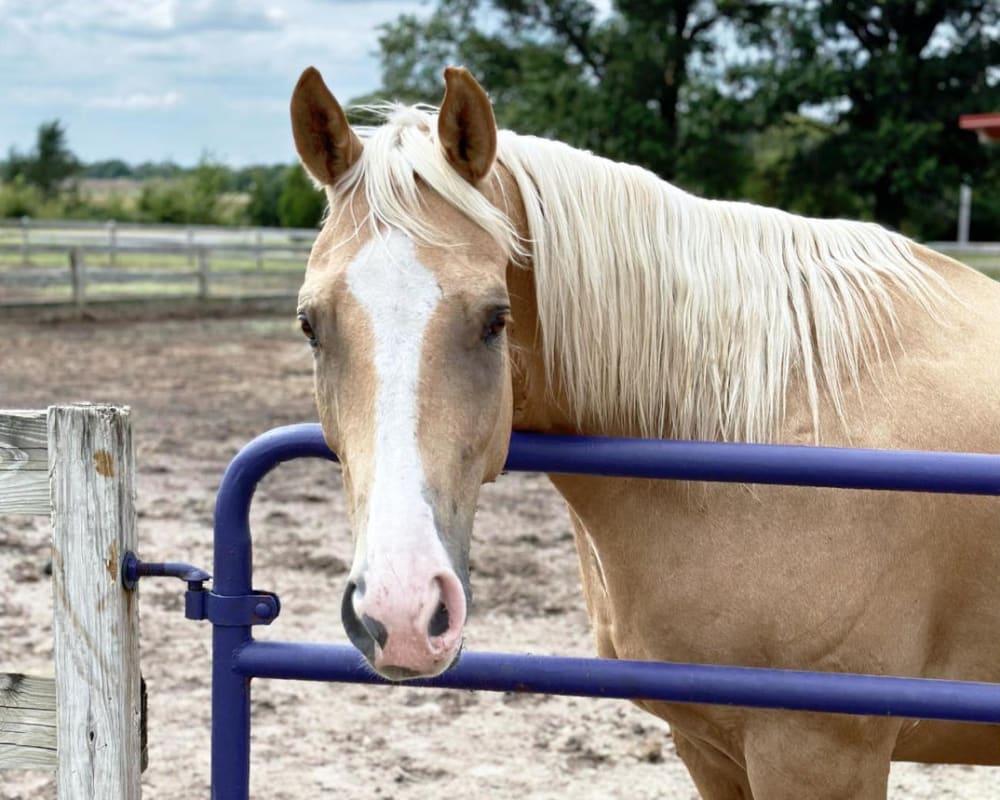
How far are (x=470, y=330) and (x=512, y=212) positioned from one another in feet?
1.11

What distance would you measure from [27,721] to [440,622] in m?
0.90

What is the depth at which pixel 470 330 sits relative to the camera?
5.26 feet

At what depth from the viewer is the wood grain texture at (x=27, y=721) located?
1.84m

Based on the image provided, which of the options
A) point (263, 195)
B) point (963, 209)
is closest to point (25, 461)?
point (963, 209)

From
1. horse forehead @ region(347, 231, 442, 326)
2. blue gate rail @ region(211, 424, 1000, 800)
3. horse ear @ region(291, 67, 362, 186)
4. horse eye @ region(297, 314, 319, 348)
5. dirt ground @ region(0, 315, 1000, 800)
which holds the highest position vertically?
horse ear @ region(291, 67, 362, 186)

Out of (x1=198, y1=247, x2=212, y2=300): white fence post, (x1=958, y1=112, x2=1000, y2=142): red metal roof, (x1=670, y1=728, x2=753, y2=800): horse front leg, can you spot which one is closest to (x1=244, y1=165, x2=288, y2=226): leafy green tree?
(x1=198, y1=247, x2=212, y2=300): white fence post

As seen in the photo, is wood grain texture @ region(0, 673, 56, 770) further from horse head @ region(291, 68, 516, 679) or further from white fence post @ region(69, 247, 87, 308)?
white fence post @ region(69, 247, 87, 308)

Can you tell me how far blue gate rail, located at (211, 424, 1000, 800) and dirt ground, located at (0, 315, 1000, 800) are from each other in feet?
5.59

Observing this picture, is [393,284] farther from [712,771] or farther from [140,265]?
[140,265]

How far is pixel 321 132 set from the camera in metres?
1.78

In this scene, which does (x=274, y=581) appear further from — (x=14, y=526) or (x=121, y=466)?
(x=121, y=466)

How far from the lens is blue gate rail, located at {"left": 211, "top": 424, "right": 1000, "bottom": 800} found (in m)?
1.58

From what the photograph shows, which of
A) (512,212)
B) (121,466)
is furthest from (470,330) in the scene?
(121,466)

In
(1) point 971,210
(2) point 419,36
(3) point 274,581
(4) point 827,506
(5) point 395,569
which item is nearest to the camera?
(5) point 395,569
